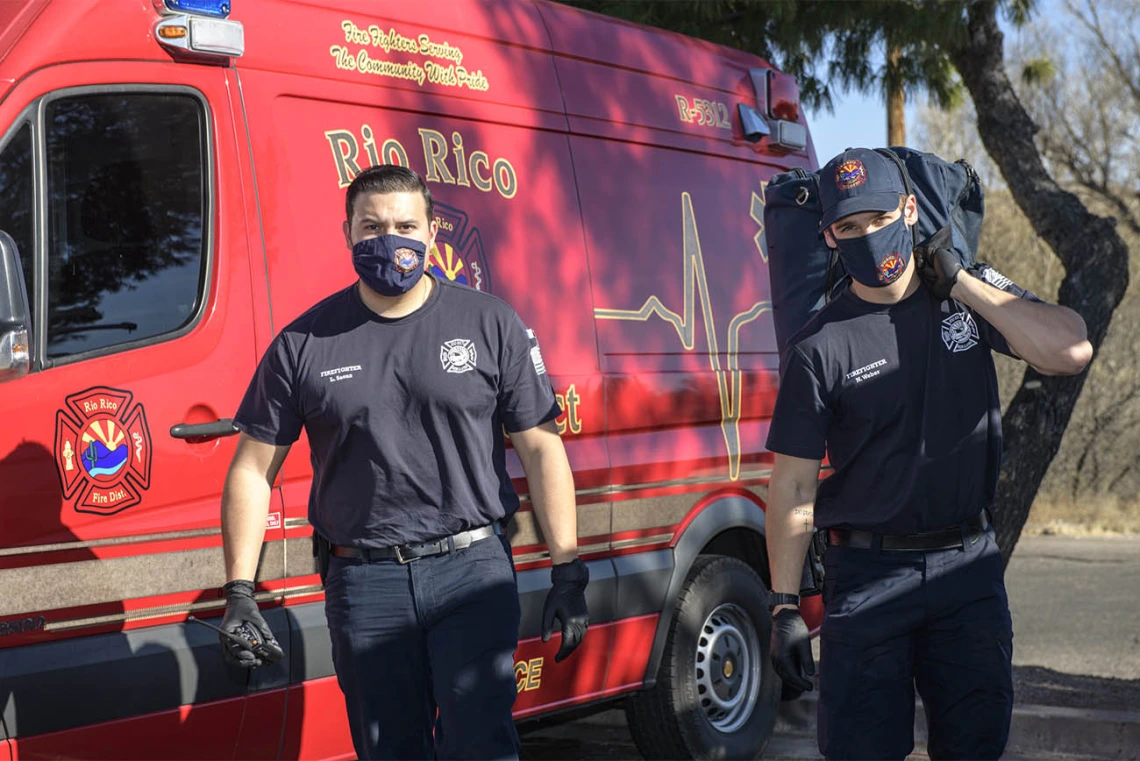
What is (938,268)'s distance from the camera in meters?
3.61

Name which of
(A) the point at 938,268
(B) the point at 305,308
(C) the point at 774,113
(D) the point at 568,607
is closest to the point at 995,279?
(A) the point at 938,268

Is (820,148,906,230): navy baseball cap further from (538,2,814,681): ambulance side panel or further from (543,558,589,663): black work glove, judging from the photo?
(538,2,814,681): ambulance side panel

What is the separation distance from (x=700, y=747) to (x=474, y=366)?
262 cm

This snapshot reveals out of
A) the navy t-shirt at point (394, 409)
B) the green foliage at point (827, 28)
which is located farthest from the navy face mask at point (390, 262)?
the green foliage at point (827, 28)

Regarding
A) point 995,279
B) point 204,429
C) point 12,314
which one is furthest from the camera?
point 204,429

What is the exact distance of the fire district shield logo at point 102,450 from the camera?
3770mm

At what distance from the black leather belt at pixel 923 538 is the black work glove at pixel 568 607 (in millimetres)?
698

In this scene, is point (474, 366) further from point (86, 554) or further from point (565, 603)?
point (86, 554)

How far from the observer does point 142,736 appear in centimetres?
391

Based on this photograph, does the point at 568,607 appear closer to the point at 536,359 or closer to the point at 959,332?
the point at 536,359

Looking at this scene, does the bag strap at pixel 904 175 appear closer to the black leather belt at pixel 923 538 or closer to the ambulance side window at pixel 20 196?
the black leather belt at pixel 923 538

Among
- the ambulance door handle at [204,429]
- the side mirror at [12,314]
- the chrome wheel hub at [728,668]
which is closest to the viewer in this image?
the side mirror at [12,314]

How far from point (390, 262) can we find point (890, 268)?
4.04 feet

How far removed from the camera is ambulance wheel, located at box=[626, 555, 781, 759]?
18.5ft
